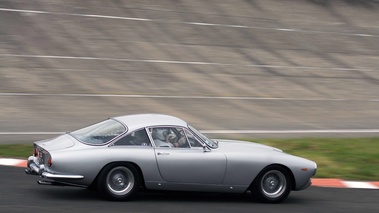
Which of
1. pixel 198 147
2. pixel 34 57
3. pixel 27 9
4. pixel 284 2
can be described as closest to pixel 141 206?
pixel 198 147

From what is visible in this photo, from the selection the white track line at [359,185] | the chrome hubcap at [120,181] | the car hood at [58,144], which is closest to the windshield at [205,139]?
the chrome hubcap at [120,181]

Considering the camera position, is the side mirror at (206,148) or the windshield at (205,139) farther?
the windshield at (205,139)

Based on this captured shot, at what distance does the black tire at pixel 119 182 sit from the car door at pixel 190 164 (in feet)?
1.16

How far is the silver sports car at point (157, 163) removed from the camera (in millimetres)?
8031

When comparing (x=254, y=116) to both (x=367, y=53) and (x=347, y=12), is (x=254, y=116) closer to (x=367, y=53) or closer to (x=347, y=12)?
(x=367, y=53)

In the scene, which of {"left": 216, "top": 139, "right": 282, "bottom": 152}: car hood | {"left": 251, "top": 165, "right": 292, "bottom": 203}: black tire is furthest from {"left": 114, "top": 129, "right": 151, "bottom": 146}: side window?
{"left": 251, "top": 165, "right": 292, "bottom": 203}: black tire

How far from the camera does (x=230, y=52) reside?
2412 centimetres

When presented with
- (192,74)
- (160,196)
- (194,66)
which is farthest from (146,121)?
(194,66)

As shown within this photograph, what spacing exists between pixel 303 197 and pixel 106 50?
45.8ft

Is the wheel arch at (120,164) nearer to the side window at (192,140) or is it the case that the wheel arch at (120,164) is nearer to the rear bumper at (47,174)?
the rear bumper at (47,174)

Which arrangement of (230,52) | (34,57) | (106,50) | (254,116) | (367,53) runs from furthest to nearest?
(367,53)
(230,52)
(106,50)
(34,57)
(254,116)

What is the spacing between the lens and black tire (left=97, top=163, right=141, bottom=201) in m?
8.12

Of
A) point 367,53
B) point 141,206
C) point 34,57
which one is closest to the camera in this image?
point 141,206

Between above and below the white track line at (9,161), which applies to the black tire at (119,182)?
above
